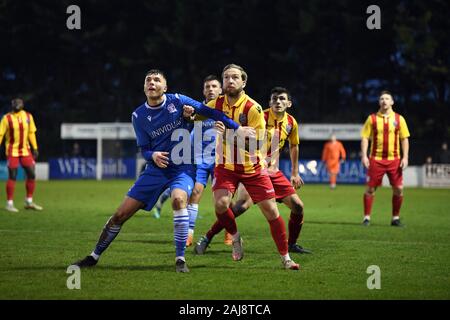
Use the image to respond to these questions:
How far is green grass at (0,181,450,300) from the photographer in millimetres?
7320

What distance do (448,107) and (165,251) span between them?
1413 inches

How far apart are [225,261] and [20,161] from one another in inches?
386

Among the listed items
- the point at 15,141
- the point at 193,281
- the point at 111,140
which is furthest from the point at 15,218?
the point at 111,140

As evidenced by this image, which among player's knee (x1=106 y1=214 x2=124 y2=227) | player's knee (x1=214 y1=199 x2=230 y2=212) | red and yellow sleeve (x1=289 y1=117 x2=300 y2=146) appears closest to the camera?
player's knee (x1=106 y1=214 x2=124 y2=227)

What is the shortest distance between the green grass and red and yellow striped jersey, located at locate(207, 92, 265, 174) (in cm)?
118

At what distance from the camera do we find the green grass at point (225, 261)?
7.32 meters

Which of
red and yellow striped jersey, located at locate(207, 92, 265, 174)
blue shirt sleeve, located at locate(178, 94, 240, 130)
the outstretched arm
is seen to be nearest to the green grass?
the outstretched arm

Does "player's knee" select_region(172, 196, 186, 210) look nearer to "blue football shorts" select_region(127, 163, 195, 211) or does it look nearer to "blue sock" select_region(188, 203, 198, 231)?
"blue football shorts" select_region(127, 163, 195, 211)

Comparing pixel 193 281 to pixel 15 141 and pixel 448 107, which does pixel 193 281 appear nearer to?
pixel 15 141

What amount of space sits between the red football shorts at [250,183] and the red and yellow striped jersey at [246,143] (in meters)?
0.06

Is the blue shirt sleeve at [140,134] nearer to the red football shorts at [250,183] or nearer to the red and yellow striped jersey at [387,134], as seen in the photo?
the red football shorts at [250,183]

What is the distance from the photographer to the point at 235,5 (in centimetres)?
4891

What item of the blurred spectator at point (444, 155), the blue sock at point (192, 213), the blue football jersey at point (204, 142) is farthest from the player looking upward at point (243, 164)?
the blurred spectator at point (444, 155)

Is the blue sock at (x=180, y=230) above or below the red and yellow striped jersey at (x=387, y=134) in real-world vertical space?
below
